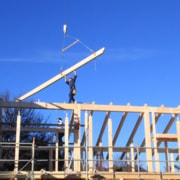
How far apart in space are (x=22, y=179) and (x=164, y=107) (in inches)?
231

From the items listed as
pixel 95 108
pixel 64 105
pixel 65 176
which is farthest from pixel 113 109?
pixel 65 176

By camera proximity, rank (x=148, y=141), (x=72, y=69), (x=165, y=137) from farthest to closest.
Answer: (x=165, y=137), (x=148, y=141), (x=72, y=69)

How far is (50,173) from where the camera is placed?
40.0ft

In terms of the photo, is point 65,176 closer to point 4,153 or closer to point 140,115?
point 140,115

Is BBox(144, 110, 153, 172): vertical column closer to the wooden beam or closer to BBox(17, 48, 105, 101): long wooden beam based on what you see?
the wooden beam

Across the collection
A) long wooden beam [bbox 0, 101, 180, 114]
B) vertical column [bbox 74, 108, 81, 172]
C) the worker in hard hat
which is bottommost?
vertical column [bbox 74, 108, 81, 172]

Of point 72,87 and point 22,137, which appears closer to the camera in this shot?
point 72,87

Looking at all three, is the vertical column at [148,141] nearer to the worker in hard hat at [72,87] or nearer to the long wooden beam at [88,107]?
the long wooden beam at [88,107]

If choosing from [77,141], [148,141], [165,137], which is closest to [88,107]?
[77,141]

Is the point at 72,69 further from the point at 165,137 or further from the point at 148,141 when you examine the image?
the point at 165,137

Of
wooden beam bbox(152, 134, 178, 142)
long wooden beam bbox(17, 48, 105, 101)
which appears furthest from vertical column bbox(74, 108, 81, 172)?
wooden beam bbox(152, 134, 178, 142)

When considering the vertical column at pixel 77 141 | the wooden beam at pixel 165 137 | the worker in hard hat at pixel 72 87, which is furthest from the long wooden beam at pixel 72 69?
the wooden beam at pixel 165 137

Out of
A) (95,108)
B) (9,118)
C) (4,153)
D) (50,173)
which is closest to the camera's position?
(50,173)

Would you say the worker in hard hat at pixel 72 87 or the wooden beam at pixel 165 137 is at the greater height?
the worker in hard hat at pixel 72 87
